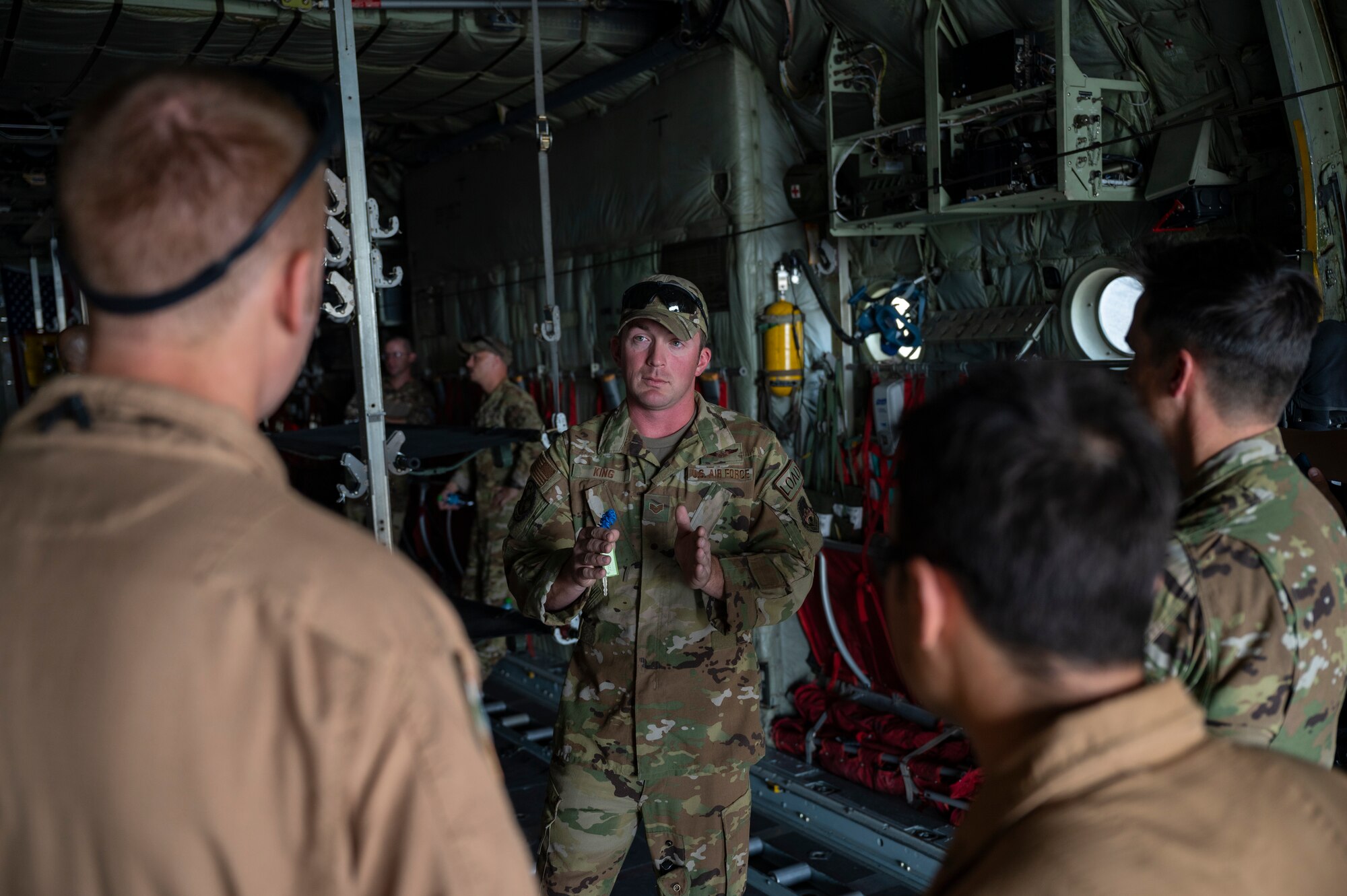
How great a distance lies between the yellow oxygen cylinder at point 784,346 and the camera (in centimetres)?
565

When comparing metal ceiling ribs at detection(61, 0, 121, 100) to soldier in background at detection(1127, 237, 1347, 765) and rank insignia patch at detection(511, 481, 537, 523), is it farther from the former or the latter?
soldier in background at detection(1127, 237, 1347, 765)

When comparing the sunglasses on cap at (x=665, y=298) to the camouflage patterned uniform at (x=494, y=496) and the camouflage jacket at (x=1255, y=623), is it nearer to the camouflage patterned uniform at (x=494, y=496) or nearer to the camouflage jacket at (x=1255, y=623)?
the camouflage jacket at (x=1255, y=623)

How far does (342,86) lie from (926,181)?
2.77 meters

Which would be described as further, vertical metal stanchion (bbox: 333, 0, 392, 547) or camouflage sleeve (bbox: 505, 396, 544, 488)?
camouflage sleeve (bbox: 505, 396, 544, 488)

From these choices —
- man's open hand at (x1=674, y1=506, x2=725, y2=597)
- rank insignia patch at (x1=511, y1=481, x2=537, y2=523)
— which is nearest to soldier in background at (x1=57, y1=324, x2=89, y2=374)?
rank insignia patch at (x1=511, y1=481, x2=537, y2=523)

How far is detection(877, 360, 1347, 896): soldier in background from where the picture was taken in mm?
935

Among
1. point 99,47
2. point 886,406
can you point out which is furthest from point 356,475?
point 99,47

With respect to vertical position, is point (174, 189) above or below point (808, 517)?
above

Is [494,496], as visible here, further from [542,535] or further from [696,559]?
[696,559]

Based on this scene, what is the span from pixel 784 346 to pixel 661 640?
2.99m

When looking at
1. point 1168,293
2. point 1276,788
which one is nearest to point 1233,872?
point 1276,788

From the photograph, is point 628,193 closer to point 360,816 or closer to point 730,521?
point 730,521

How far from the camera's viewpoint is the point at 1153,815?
36.9 inches

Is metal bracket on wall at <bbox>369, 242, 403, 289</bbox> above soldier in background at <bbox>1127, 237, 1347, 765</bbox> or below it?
above
